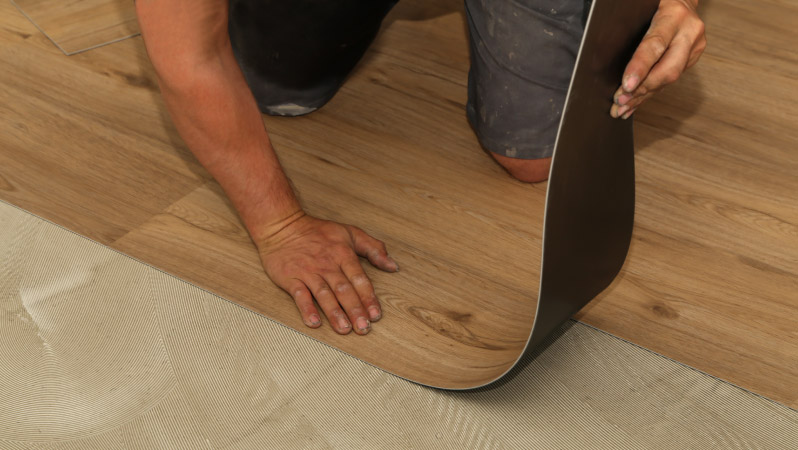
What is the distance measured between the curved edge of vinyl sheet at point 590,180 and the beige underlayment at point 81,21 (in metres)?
1.39

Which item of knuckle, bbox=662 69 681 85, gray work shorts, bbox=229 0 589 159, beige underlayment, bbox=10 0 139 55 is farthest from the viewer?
beige underlayment, bbox=10 0 139 55

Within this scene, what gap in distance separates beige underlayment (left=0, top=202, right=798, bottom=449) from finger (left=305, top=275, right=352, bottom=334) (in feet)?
0.15

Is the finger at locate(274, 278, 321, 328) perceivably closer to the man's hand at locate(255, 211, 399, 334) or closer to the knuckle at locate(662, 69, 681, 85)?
the man's hand at locate(255, 211, 399, 334)

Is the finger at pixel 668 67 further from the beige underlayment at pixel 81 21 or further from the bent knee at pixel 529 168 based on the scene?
the beige underlayment at pixel 81 21

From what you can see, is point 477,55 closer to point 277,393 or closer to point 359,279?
point 359,279

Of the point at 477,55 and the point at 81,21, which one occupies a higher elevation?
the point at 477,55

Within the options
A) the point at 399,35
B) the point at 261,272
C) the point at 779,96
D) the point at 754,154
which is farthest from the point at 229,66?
the point at 779,96

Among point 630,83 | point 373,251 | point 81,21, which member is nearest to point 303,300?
point 373,251

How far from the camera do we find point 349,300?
3.93 feet

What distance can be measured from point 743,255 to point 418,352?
2.00ft

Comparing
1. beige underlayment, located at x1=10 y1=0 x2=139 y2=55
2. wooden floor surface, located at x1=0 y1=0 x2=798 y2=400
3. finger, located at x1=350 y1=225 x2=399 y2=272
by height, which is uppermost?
finger, located at x1=350 y1=225 x2=399 y2=272

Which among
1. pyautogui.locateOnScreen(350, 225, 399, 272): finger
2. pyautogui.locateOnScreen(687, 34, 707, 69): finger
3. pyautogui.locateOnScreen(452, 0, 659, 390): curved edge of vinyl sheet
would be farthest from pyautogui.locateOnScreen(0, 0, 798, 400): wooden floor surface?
pyautogui.locateOnScreen(687, 34, 707, 69): finger

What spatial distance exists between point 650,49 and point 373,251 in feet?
1.78

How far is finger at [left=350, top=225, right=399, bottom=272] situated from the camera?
4.18 feet
